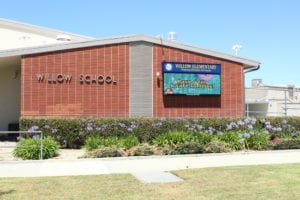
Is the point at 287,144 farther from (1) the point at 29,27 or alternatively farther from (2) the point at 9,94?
(1) the point at 29,27

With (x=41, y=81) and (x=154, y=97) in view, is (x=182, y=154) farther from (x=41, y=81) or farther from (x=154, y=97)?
(x=41, y=81)

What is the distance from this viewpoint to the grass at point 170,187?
8.06 meters

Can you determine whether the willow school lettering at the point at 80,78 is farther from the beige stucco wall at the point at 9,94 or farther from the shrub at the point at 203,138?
the shrub at the point at 203,138

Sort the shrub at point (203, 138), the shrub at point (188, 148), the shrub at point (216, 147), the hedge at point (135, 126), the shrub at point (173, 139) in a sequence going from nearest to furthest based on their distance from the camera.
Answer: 1. the shrub at point (188, 148)
2. the shrub at point (216, 147)
3. the shrub at point (173, 139)
4. the shrub at point (203, 138)
5. the hedge at point (135, 126)

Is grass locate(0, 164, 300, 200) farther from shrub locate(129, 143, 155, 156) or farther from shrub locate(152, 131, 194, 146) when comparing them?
shrub locate(152, 131, 194, 146)

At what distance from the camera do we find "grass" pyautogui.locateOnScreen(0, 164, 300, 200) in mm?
8064

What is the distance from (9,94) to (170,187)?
16.9 m

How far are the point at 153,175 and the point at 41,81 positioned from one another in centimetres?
1045

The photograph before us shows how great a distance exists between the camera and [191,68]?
2127cm

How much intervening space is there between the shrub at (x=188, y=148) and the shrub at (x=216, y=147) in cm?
30

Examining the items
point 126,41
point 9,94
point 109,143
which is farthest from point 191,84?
point 9,94

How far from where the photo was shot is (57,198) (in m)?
7.90

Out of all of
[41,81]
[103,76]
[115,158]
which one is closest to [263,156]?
[115,158]

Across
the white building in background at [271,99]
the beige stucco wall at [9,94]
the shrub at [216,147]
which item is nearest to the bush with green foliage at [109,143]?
the shrub at [216,147]
